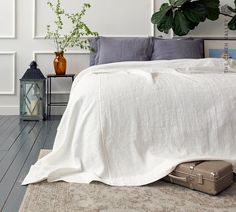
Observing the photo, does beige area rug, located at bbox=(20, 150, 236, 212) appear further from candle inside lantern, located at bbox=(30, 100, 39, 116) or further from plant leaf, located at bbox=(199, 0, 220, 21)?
plant leaf, located at bbox=(199, 0, 220, 21)

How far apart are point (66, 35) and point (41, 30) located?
31 cm

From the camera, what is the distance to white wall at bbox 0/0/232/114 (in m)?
3.99

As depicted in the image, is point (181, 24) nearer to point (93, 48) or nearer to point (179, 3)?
point (179, 3)

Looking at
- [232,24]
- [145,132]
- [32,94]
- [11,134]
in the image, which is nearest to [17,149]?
[11,134]

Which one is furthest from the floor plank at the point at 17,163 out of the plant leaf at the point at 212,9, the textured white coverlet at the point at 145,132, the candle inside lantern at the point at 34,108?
the plant leaf at the point at 212,9

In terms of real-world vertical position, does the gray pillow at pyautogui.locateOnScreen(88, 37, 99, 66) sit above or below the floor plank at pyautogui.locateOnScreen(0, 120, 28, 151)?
above

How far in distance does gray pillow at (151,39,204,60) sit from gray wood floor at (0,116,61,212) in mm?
1373

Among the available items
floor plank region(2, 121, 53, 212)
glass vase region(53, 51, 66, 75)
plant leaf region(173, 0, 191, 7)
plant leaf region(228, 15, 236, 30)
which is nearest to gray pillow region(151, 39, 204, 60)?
plant leaf region(173, 0, 191, 7)

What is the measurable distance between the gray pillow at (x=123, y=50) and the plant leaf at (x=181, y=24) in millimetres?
360

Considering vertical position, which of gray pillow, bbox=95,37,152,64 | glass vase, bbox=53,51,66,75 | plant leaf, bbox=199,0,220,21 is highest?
plant leaf, bbox=199,0,220,21

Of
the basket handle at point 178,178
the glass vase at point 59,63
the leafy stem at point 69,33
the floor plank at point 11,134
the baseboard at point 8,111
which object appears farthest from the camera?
the baseboard at point 8,111

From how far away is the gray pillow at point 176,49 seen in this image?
3.57m

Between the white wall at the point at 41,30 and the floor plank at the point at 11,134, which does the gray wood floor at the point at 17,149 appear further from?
the white wall at the point at 41,30

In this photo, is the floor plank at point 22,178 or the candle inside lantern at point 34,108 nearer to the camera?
the floor plank at point 22,178
